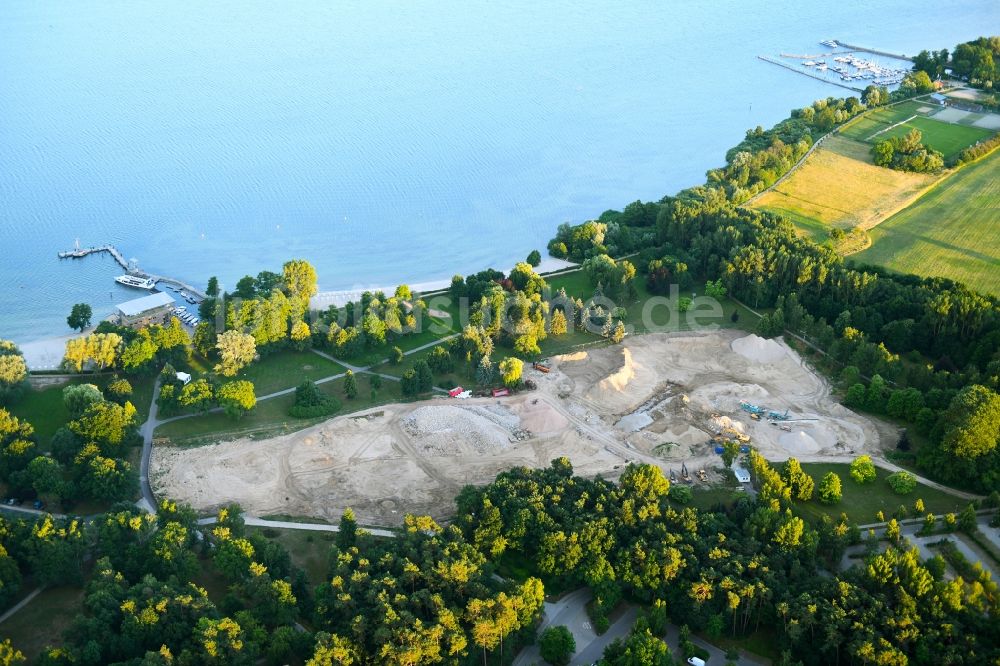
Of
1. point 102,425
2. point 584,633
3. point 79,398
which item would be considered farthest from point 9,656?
point 584,633

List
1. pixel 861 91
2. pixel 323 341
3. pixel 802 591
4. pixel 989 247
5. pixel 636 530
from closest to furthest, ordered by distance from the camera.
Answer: pixel 802 591
pixel 636 530
pixel 323 341
pixel 989 247
pixel 861 91

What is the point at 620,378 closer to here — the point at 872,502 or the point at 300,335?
the point at 872,502

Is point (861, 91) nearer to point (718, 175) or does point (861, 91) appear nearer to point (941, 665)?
point (718, 175)

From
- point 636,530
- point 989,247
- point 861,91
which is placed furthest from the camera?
point 861,91

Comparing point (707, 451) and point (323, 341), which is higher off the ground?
point (323, 341)

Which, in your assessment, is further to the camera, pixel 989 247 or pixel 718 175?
pixel 718 175

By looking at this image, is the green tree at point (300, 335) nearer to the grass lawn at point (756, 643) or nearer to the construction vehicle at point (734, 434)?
the construction vehicle at point (734, 434)

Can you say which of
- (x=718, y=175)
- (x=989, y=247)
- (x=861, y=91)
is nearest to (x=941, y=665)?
(x=989, y=247)
